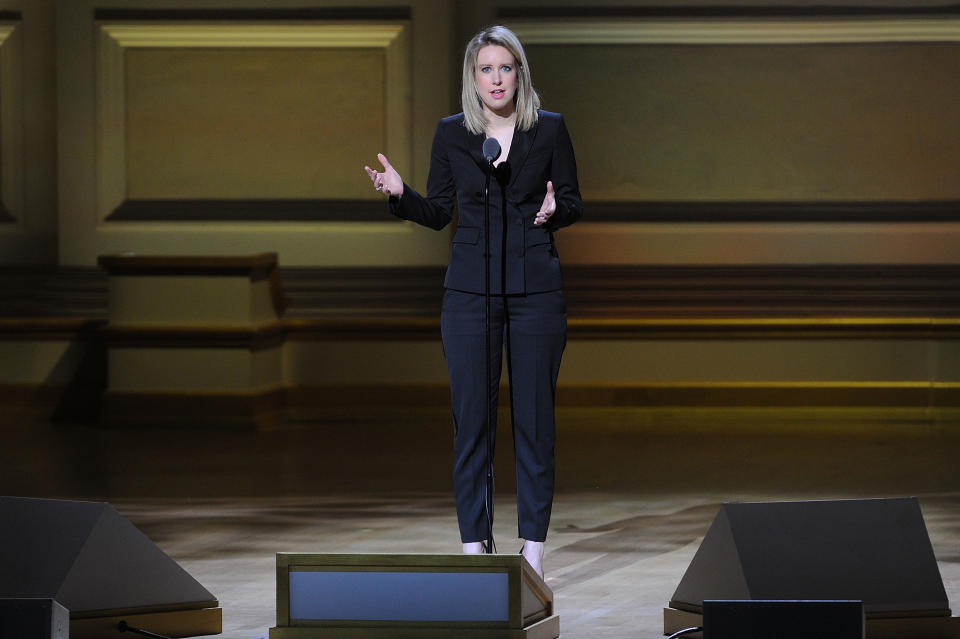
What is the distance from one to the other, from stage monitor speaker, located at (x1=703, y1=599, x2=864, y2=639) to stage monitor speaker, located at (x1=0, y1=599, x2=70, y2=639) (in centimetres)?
117

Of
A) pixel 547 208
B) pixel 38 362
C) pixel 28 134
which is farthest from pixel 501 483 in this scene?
pixel 28 134

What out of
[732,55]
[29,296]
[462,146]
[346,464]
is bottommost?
[346,464]

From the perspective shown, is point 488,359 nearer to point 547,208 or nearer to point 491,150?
point 547,208

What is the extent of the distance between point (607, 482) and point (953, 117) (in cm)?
378

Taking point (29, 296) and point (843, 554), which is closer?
point (843, 554)

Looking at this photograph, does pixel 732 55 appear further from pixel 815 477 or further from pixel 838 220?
pixel 815 477

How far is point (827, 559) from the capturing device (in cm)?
346

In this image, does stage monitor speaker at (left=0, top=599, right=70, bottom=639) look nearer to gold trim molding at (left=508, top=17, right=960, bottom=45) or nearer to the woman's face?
the woman's face

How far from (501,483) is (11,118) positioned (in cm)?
450

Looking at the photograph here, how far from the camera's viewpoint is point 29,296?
943 cm

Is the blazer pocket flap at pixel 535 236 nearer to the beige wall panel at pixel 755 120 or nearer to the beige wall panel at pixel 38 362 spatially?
the beige wall panel at pixel 755 120

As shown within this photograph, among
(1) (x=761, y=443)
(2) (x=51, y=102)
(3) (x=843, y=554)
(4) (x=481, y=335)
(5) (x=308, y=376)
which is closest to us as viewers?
(3) (x=843, y=554)

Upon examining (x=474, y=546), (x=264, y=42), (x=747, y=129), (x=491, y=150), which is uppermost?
(x=264, y=42)

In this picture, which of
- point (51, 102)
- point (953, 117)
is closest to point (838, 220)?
point (953, 117)
